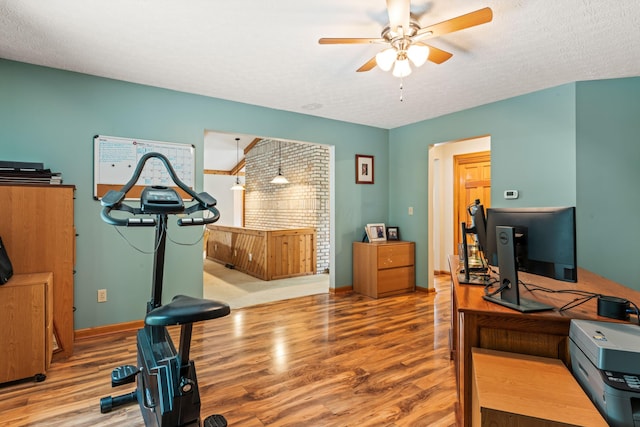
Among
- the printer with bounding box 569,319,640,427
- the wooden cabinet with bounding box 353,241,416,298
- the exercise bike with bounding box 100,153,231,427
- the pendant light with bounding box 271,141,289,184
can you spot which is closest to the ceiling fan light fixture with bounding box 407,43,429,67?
the exercise bike with bounding box 100,153,231,427

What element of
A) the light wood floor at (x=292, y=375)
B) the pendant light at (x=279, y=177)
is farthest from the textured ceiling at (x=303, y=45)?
the pendant light at (x=279, y=177)

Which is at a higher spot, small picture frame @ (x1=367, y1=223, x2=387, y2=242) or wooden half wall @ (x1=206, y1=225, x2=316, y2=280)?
small picture frame @ (x1=367, y1=223, x2=387, y2=242)

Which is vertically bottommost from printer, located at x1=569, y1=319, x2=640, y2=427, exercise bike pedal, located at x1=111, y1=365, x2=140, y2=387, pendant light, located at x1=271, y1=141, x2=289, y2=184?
exercise bike pedal, located at x1=111, y1=365, x2=140, y2=387

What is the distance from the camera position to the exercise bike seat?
3.94 ft

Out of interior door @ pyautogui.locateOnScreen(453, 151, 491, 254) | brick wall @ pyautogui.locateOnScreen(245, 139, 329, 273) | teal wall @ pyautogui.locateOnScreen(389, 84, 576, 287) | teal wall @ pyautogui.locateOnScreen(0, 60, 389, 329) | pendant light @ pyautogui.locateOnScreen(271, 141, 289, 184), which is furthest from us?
pendant light @ pyautogui.locateOnScreen(271, 141, 289, 184)

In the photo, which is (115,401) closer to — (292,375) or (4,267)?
(292,375)

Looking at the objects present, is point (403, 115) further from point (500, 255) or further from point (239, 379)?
point (239, 379)

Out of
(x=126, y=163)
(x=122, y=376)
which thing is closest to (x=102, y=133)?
(x=126, y=163)

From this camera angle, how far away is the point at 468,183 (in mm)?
5762

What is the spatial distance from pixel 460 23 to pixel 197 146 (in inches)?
108

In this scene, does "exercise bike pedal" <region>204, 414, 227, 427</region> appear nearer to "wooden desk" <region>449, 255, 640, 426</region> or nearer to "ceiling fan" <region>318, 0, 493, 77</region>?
"wooden desk" <region>449, 255, 640, 426</region>

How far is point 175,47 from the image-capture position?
2.58 meters

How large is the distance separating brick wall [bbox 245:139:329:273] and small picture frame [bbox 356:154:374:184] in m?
0.97

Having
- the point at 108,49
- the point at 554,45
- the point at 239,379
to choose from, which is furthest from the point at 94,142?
the point at 554,45
